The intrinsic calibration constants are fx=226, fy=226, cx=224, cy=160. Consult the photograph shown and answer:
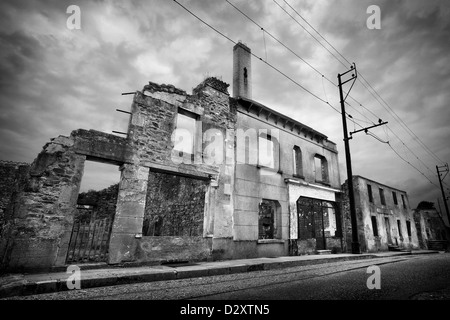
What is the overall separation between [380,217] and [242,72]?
16.6 m

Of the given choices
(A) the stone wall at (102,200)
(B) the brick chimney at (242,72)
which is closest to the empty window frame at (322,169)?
(B) the brick chimney at (242,72)

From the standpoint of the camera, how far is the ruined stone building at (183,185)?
614 cm

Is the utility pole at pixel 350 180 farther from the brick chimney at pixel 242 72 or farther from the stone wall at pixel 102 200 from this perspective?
the stone wall at pixel 102 200

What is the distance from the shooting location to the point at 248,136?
11297 mm

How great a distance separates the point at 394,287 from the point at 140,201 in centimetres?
687

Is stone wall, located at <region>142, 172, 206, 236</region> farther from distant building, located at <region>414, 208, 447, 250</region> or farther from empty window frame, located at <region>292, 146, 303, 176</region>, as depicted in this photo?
distant building, located at <region>414, 208, 447, 250</region>

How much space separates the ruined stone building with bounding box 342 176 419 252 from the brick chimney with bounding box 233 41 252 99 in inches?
411

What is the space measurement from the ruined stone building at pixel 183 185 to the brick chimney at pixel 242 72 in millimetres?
74

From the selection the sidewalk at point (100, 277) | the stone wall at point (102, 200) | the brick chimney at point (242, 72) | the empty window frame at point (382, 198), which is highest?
the brick chimney at point (242, 72)

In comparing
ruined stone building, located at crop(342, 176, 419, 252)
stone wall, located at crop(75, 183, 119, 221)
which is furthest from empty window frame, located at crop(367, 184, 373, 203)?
stone wall, located at crop(75, 183, 119, 221)

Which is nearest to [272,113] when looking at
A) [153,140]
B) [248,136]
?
[248,136]

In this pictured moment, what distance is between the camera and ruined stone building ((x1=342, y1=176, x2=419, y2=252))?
54.5 feet

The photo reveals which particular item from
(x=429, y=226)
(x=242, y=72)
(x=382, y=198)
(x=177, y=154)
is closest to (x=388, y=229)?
(x=382, y=198)

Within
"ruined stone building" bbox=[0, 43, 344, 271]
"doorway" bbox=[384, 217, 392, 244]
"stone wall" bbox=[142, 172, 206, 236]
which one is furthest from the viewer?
"doorway" bbox=[384, 217, 392, 244]
